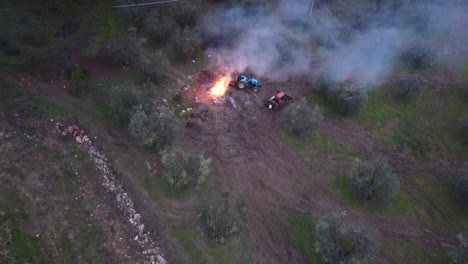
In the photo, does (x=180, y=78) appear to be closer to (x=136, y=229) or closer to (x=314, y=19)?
(x=136, y=229)

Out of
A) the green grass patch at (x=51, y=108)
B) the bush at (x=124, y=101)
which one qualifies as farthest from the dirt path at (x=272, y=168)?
the green grass patch at (x=51, y=108)

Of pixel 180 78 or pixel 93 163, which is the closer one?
pixel 93 163

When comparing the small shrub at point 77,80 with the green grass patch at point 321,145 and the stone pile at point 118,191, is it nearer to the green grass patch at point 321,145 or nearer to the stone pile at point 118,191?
the stone pile at point 118,191

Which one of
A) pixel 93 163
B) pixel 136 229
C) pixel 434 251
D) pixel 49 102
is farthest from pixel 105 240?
pixel 434 251

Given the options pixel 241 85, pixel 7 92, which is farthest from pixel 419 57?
pixel 7 92

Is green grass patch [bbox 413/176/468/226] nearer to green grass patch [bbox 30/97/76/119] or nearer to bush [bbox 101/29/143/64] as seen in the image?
bush [bbox 101/29/143/64]

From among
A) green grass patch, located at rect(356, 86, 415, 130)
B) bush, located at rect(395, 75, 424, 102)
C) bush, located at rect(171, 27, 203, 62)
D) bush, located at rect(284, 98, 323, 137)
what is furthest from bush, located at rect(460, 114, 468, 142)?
bush, located at rect(171, 27, 203, 62)
